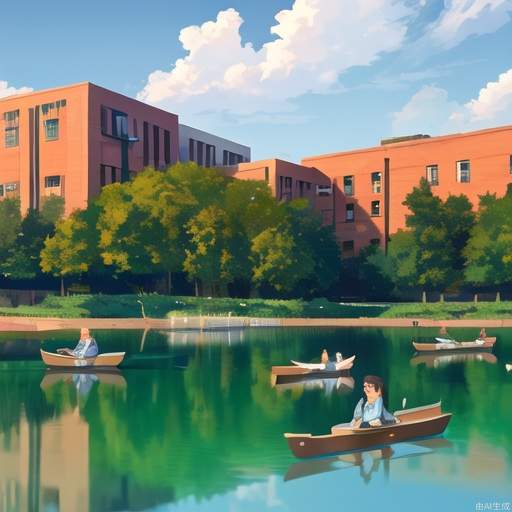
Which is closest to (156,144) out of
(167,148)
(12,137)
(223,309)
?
(167,148)

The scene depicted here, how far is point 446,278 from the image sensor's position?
79188 mm

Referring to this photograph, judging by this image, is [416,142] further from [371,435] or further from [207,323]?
[371,435]

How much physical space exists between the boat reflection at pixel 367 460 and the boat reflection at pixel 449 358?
1886cm

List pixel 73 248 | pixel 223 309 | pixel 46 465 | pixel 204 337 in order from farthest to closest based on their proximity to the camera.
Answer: pixel 73 248
pixel 223 309
pixel 204 337
pixel 46 465

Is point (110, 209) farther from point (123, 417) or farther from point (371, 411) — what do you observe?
point (371, 411)

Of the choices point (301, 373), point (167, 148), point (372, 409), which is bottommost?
point (301, 373)

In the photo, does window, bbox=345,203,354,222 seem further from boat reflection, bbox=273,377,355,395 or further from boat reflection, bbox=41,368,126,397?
boat reflection, bbox=41,368,126,397

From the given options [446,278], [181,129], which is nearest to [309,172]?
[181,129]

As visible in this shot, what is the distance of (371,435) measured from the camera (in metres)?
21.8

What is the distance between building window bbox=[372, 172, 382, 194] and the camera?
99.9 metres

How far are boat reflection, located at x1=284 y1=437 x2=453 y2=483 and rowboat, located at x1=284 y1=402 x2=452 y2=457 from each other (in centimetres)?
20

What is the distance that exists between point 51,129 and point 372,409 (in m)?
75.5

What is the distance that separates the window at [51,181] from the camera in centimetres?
8950

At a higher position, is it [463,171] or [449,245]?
[463,171]
